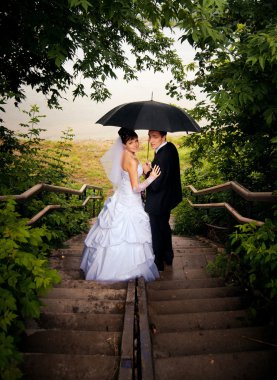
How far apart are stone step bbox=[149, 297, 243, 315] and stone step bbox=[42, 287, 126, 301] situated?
1.28 feet

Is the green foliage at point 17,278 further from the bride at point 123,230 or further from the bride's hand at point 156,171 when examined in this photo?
the bride's hand at point 156,171

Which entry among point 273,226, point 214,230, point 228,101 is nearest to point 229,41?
point 228,101

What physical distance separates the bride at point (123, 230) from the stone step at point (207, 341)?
1450mm

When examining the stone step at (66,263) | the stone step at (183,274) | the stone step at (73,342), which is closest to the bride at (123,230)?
the stone step at (183,274)

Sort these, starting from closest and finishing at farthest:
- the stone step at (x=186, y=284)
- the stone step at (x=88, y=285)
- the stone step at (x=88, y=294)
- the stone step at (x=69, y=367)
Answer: the stone step at (x=69, y=367) → the stone step at (x=88, y=294) → the stone step at (x=88, y=285) → the stone step at (x=186, y=284)

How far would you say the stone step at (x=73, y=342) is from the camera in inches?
83.4

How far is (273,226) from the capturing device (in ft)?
8.42

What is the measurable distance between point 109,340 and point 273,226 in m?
1.61

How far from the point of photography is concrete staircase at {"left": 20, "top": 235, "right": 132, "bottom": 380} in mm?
1863

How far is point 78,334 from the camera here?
7.34 feet

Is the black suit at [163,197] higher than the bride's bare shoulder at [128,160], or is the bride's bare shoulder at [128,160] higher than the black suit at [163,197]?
the bride's bare shoulder at [128,160]

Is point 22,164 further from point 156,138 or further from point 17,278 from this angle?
point 17,278

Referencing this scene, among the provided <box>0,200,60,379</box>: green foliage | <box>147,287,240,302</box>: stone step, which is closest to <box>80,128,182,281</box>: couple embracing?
<box>147,287,240,302</box>: stone step

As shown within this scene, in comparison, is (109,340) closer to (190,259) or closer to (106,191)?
(190,259)
